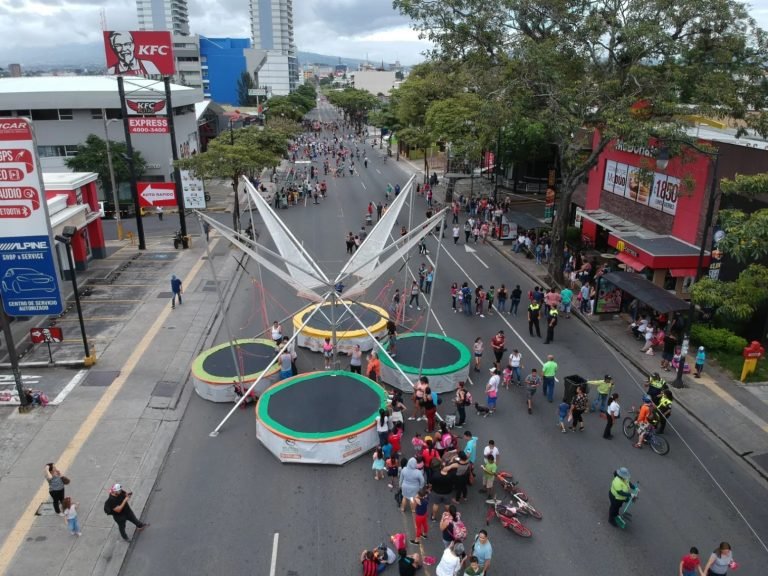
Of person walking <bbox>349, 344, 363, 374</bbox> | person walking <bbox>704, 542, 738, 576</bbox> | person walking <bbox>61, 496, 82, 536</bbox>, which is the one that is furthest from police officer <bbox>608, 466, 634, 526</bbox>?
person walking <bbox>61, 496, 82, 536</bbox>

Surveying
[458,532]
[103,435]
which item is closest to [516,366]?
[458,532]

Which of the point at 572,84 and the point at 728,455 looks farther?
the point at 572,84

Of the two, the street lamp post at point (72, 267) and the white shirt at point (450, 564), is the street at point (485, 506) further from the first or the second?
the street lamp post at point (72, 267)

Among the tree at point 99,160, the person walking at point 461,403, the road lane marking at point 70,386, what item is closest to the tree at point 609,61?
the person walking at point 461,403

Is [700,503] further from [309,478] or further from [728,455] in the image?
[309,478]

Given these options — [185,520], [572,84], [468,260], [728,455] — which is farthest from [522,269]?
[185,520]

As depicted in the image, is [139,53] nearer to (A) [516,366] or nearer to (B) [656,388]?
(A) [516,366]
